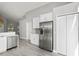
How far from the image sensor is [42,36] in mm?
3789

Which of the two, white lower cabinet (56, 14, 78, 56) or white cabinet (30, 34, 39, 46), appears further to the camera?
white cabinet (30, 34, 39, 46)

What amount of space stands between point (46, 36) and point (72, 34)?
1.19m

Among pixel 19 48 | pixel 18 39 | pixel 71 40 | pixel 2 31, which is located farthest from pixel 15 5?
pixel 71 40

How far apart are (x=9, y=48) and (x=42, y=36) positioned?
1.48 m

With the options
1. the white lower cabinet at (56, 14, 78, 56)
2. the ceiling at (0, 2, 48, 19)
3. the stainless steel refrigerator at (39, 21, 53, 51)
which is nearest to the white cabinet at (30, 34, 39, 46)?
the stainless steel refrigerator at (39, 21, 53, 51)

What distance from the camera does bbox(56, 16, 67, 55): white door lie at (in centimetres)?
301

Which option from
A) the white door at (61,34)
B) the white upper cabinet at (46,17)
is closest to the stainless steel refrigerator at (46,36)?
the white upper cabinet at (46,17)

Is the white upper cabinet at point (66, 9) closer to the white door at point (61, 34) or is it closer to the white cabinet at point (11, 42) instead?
the white door at point (61, 34)

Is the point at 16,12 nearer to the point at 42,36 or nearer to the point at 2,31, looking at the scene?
the point at 2,31

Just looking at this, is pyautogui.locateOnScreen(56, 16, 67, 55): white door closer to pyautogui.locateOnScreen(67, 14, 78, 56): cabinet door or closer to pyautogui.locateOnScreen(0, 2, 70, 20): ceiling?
pyautogui.locateOnScreen(67, 14, 78, 56): cabinet door

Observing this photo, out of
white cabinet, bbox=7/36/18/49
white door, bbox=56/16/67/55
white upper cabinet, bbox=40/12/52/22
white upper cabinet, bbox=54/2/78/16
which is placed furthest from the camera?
white cabinet, bbox=7/36/18/49

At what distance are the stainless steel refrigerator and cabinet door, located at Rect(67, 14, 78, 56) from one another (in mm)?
773

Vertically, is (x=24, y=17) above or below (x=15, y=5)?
below

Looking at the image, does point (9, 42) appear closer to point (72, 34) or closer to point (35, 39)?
point (35, 39)
